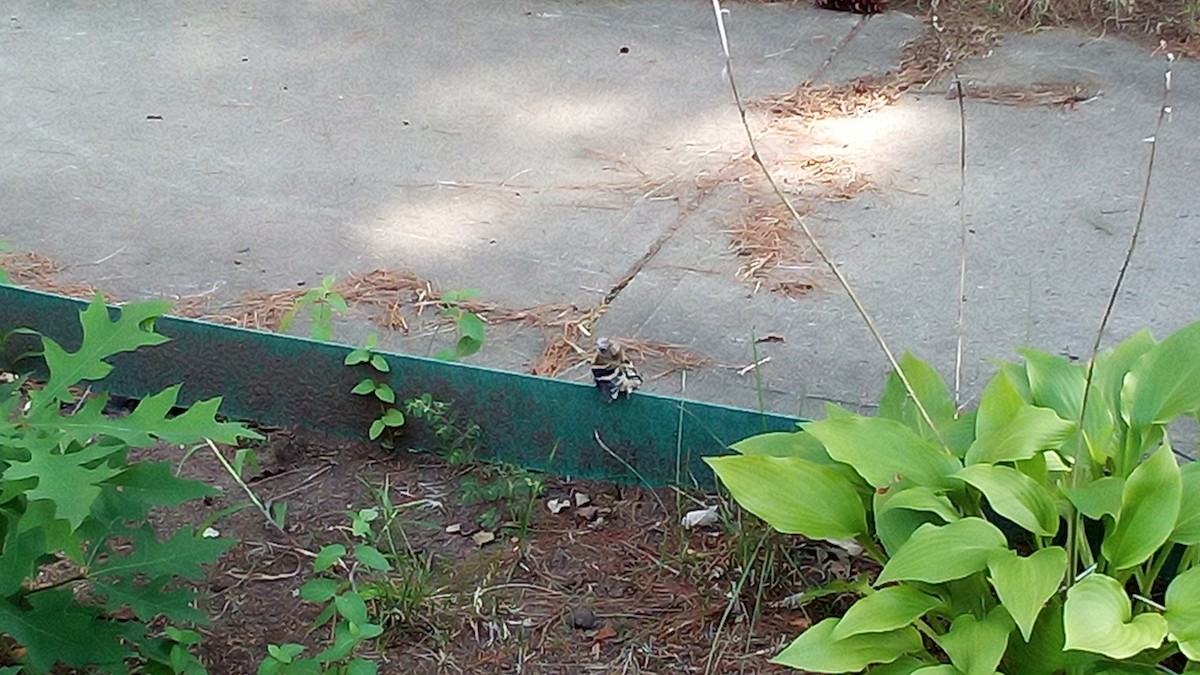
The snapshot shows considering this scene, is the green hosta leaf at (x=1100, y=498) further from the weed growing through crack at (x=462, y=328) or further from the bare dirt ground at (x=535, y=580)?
the weed growing through crack at (x=462, y=328)

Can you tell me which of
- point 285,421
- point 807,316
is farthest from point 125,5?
point 807,316

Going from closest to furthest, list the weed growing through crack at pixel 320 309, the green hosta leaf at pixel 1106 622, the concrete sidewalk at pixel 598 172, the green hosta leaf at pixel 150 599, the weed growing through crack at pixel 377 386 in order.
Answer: the green hosta leaf at pixel 1106 622 → the green hosta leaf at pixel 150 599 → the weed growing through crack at pixel 377 386 → the weed growing through crack at pixel 320 309 → the concrete sidewalk at pixel 598 172

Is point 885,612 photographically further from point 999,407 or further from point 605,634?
point 605,634

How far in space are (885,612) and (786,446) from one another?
15.7 inches

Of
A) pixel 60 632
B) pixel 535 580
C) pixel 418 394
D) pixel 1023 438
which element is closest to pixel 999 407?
pixel 1023 438

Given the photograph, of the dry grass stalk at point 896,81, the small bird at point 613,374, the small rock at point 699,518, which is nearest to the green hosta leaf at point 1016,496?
the small rock at point 699,518

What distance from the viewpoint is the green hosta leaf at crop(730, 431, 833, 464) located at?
2.28 meters

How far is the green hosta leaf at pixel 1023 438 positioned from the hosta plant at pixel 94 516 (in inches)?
42.0

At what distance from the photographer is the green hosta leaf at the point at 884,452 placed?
6.84ft

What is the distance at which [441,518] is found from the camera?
2623 mm

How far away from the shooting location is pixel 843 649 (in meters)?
1.97

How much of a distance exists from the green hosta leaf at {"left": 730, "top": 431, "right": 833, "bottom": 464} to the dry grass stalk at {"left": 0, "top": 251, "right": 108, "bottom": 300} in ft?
5.42

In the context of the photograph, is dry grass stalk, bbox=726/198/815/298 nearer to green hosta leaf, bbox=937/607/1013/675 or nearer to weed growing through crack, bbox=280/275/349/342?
weed growing through crack, bbox=280/275/349/342

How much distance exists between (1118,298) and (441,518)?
1.49 m
